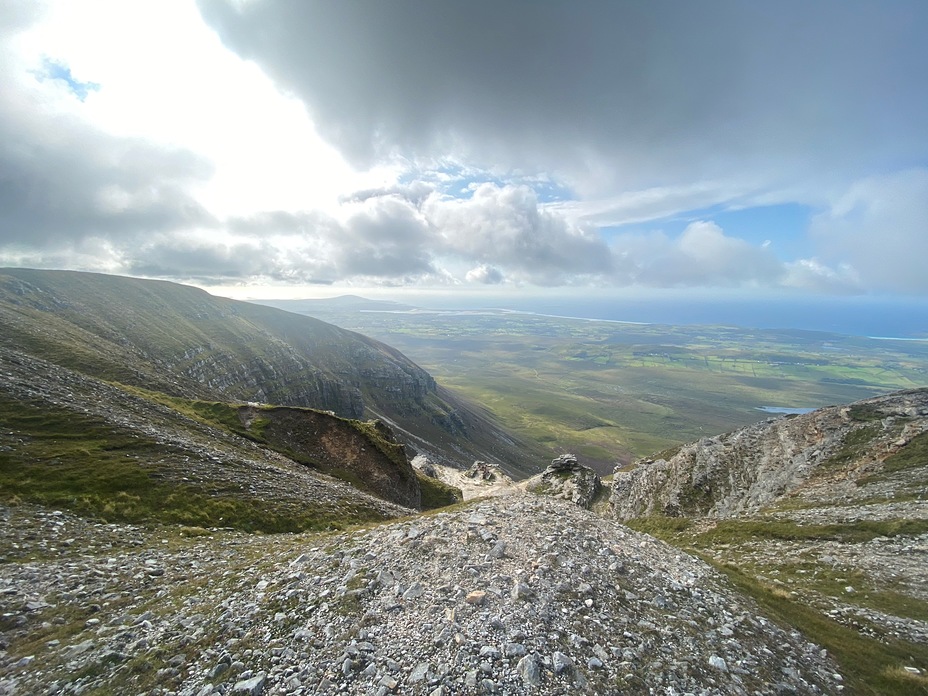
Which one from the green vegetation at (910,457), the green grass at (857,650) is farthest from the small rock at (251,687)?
the green vegetation at (910,457)

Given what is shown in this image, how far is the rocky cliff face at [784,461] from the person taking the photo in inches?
1567

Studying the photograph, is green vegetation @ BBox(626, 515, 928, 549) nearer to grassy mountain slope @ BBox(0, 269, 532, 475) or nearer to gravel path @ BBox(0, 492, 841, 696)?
gravel path @ BBox(0, 492, 841, 696)

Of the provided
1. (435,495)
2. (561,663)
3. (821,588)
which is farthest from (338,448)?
(821,588)

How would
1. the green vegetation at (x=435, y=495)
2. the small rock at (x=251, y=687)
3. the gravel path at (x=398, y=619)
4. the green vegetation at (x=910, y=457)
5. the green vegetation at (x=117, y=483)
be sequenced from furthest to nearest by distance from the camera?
the green vegetation at (x=435, y=495) → the green vegetation at (x=910, y=457) → the green vegetation at (x=117, y=483) → the gravel path at (x=398, y=619) → the small rock at (x=251, y=687)

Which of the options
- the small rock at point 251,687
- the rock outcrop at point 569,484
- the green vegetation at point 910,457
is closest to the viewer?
the small rock at point 251,687

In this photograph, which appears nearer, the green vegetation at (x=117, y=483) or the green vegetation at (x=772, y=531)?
the green vegetation at (x=117, y=483)

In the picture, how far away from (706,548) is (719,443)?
106 ft

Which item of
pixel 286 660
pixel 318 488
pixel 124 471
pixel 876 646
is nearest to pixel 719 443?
pixel 876 646

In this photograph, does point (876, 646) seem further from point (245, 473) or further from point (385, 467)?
point (385, 467)

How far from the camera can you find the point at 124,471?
26.3m

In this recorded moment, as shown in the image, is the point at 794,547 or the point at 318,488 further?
the point at 318,488

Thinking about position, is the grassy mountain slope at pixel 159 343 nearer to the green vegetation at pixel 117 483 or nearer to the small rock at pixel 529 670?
the green vegetation at pixel 117 483

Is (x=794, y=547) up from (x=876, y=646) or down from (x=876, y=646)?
down

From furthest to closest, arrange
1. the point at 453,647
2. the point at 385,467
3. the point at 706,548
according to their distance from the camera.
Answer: the point at 385,467, the point at 706,548, the point at 453,647
